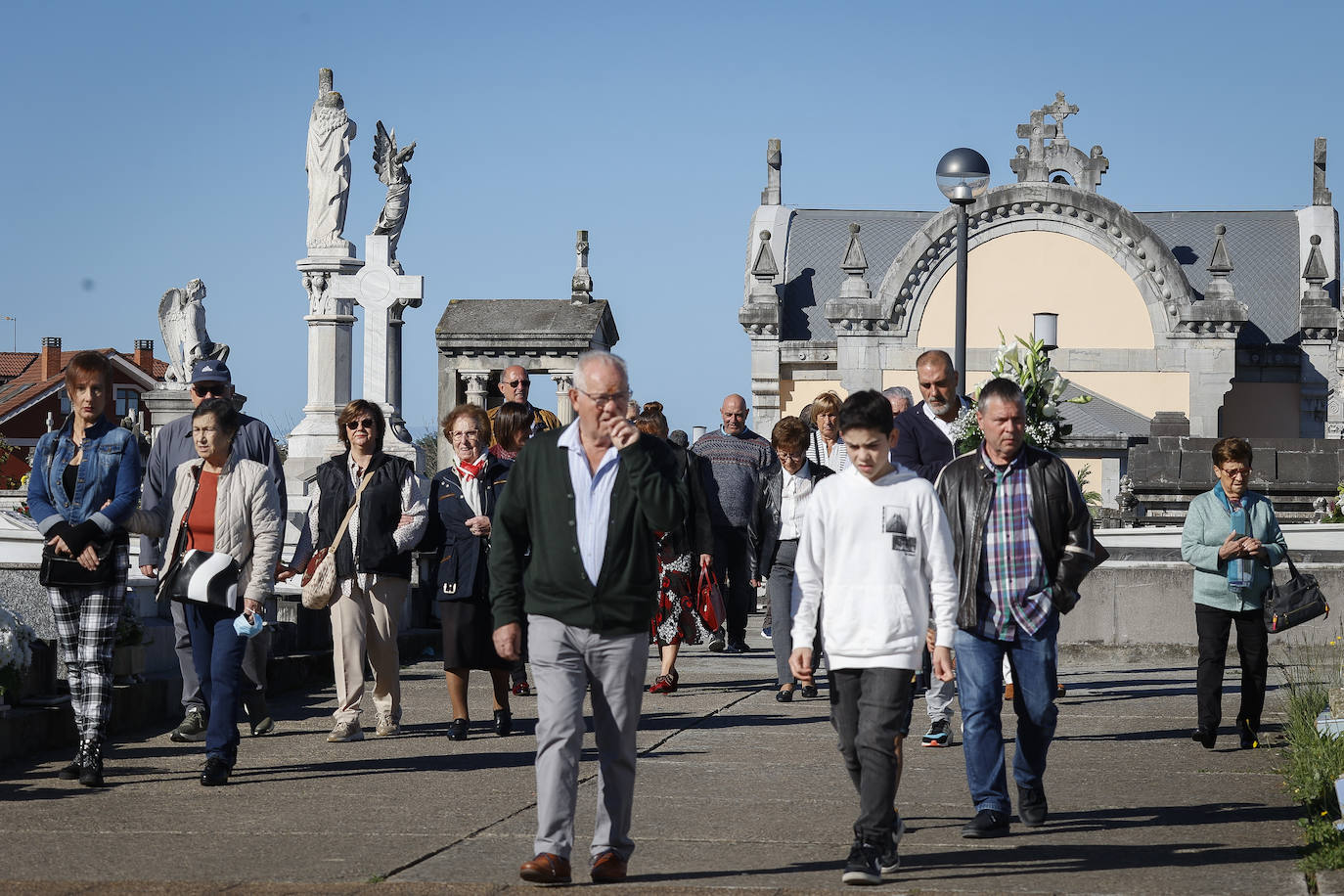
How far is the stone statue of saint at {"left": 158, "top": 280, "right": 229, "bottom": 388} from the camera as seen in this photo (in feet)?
73.3

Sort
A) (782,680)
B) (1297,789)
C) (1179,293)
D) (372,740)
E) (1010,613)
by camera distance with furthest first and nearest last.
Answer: (1179,293) < (782,680) < (372,740) < (1297,789) < (1010,613)

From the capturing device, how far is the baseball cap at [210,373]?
374 inches

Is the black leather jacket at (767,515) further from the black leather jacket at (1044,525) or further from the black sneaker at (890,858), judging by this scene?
the black sneaker at (890,858)

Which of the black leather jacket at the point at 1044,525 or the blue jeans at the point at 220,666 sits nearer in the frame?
the black leather jacket at the point at 1044,525

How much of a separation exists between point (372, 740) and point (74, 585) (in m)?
2.15

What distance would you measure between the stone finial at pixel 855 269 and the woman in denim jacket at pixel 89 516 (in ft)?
118

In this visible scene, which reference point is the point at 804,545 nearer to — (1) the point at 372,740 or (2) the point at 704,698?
(1) the point at 372,740

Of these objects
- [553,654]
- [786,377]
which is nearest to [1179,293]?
[786,377]

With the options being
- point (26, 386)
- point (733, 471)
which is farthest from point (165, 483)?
point (26, 386)

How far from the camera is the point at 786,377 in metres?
45.5

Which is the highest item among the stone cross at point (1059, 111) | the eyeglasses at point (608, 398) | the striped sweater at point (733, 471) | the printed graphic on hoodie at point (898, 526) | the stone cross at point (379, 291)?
the stone cross at point (1059, 111)

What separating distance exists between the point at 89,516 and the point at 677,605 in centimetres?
475

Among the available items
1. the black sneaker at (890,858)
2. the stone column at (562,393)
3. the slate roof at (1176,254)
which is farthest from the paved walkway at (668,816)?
the slate roof at (1176,254)

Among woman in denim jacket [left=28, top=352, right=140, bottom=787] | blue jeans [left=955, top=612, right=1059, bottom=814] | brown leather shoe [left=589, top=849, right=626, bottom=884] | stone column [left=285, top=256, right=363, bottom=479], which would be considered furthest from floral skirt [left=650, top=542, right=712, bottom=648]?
stone column [left=285, top=256, right=363, bottom=479]
